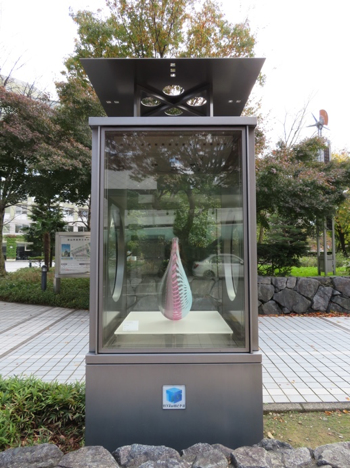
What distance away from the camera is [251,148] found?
235 centimetres

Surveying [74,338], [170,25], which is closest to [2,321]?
[74,338]

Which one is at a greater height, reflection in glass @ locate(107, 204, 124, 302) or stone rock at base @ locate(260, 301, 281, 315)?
reflection in glass @ locate(107, 204, 124, 302)

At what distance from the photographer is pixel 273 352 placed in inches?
190

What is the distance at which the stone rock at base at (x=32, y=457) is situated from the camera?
6.47 feet

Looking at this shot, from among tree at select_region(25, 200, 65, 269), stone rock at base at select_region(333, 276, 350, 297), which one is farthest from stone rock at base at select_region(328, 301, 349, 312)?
tree at select_region(25, 200, 65, 269)

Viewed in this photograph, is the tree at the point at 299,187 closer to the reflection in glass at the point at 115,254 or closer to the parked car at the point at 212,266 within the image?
the parked car at the point at 212,266

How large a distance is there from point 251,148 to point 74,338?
4.53 m

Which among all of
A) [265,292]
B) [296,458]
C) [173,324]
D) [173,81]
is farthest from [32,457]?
[265,292]

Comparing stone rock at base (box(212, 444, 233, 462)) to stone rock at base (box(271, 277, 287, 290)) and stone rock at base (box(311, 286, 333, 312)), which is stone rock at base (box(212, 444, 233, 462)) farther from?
stone rock at base (box(311, 286, 333, 312))

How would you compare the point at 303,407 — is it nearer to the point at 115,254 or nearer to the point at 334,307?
the point at 115,254

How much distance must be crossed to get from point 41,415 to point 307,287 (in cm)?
670

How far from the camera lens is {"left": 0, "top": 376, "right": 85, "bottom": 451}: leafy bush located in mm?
2398

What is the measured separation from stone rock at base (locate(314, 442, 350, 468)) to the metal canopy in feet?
8.39

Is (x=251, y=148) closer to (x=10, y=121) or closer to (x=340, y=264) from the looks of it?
(x=10, y=121)
